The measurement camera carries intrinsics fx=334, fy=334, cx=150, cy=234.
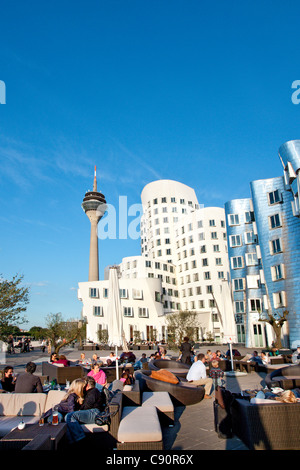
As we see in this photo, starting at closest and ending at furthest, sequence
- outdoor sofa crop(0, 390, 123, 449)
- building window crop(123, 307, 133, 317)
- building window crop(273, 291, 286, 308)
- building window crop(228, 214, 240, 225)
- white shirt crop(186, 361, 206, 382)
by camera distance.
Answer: outdoor sofa crop(0, 390, 123, 449)
white shirt crop(186, 361, 206, 382)
building window crop(273, 291, 286, 308)
building window crop(228, 214, 240, 225)
building window crop(123, 307, 133, 317)

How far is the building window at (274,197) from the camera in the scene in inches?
1313

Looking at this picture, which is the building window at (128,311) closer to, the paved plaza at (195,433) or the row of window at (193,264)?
the row of window at (193,264)

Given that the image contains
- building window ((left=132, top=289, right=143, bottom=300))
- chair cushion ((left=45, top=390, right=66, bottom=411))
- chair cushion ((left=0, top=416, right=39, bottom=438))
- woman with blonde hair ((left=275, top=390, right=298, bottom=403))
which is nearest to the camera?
woman with blonde hair ((left=275, top=390, right=298, bottom=403))

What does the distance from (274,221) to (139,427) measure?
30.7 metres

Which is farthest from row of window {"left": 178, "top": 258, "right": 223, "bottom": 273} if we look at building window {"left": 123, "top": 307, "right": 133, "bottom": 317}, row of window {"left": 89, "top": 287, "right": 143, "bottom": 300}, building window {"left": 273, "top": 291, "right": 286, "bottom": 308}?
building window {"left": 273, "top": 291, "right": 286, "bottom": 308}

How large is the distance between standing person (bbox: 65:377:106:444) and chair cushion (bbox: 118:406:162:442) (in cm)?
52

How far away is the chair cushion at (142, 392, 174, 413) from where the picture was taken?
715 centimetres

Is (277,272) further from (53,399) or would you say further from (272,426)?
(53,399)

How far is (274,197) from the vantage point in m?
33.8

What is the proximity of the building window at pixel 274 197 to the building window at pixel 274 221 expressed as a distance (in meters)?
1.40

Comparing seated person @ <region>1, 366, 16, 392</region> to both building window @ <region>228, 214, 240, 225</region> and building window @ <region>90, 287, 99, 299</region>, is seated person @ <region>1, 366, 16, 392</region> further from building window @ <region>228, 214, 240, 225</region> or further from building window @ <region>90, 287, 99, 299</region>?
building window @ <region>90, 287, 99, 299</region>

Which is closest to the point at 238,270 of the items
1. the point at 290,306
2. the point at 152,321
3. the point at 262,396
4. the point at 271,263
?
the point at 271,263

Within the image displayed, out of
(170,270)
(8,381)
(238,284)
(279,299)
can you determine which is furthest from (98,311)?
(8,381)
